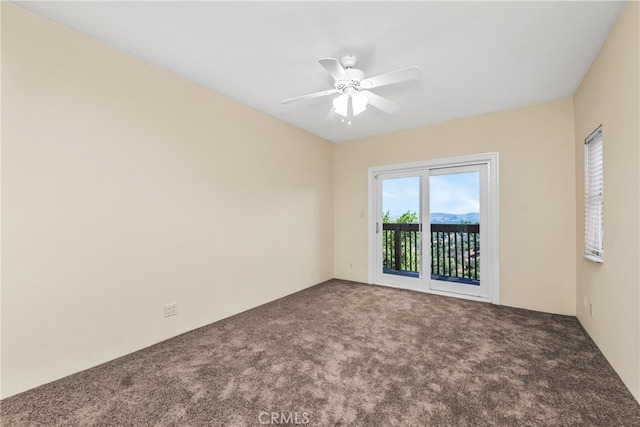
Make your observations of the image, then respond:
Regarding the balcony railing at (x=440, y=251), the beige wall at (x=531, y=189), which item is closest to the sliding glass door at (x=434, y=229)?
the balcony railing at (x=440, y=251)

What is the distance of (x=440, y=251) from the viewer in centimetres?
414

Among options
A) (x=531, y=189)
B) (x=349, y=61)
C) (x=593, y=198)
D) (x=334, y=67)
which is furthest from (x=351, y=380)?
(x=531, y=189)

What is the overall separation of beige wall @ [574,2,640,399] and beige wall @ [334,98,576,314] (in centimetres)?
69

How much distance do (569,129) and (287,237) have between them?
362 cm

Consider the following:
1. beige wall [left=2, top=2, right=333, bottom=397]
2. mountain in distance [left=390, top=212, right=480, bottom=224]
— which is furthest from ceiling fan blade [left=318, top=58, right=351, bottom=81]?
mountain in distance [left=390, top=212, right=480, bottom=224]

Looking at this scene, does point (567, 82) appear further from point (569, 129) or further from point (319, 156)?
point (319, 156)

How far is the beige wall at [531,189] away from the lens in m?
3.15

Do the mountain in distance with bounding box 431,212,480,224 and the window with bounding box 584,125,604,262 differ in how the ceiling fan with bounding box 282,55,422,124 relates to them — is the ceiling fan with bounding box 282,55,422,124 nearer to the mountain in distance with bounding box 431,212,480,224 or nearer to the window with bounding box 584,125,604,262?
the window with bounding box 584,125,604,262

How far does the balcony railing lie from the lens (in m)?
3.87

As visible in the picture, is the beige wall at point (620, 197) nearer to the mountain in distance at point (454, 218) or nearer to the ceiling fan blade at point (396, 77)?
the ceiling fan blade at point (396, 77)

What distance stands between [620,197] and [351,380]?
7.40ft

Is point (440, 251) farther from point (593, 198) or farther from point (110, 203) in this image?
point (110, 203)

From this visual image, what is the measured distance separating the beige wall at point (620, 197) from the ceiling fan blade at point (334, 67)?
176cm

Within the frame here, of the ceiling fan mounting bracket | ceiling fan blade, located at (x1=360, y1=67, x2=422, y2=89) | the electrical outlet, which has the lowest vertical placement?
the electrical outlet
